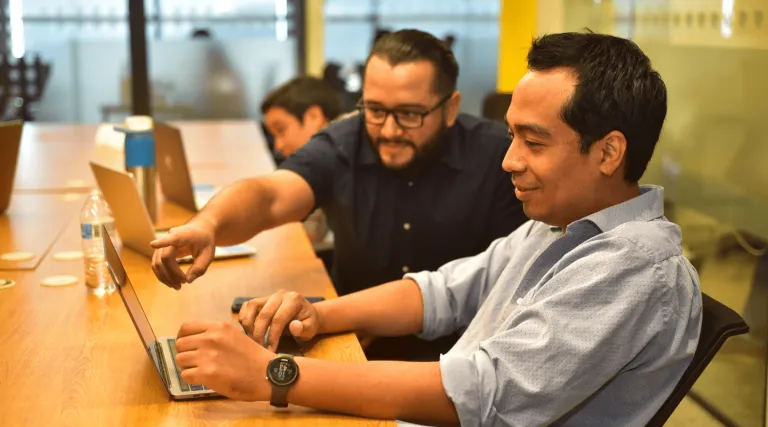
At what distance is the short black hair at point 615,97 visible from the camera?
1.49m

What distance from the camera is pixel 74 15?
28.0 feet

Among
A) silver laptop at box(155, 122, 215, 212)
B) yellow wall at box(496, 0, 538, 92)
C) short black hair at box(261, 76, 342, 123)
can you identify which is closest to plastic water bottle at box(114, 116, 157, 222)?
silver laptop at box(155, 122, 215, 212)

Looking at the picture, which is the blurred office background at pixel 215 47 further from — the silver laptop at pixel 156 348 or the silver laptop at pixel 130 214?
the silver laptop at pixel 156 348

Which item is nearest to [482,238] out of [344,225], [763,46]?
[344,225]

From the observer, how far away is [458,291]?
1.95 m

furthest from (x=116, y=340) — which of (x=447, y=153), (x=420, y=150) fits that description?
(x=447, y=153)

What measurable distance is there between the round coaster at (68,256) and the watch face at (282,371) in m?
1.08

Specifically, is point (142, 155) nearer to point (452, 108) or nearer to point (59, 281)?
point (59, 281)

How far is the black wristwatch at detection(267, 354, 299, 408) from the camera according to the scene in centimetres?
140

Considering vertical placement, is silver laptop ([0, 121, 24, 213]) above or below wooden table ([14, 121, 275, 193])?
above

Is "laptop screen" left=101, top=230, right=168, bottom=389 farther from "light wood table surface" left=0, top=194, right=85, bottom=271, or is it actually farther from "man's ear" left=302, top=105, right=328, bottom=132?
"man's ear" left=302, top=105, right=328, bottom=132

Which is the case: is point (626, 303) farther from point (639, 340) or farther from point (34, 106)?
point (34, 106)

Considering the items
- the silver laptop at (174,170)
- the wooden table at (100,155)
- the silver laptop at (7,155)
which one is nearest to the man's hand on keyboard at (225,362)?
the silver laptop at (174,170)

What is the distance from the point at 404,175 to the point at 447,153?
133 mm
